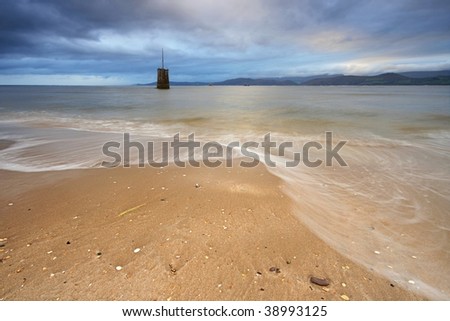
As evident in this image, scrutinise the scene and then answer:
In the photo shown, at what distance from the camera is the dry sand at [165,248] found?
2.40 meters

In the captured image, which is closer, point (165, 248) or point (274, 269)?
point (274, 269)

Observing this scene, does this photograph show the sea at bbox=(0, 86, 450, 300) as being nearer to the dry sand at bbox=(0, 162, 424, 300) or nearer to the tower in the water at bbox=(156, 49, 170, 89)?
the dry sand at bbox=(0, 162, 424, 300)

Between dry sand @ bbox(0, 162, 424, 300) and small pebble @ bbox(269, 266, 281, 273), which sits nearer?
dry sand @ bbox(0, 162, 424, 300)

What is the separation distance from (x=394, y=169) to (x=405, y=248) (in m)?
4.13

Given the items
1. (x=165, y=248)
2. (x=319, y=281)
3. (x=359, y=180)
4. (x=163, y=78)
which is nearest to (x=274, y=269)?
(x=319, y=281)

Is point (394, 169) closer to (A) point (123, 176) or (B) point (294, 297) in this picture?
(B) point (294, 297)

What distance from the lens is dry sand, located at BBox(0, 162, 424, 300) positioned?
240 cm

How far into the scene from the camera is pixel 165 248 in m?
2.92

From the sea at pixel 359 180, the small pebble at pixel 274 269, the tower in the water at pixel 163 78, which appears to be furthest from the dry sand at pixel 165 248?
the tower in the water at pixel 163 78

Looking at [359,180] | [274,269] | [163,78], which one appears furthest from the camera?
[163,78]

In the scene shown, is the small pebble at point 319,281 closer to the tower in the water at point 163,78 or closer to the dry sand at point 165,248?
the dry sand at point 165,248

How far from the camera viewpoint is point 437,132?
12883mm

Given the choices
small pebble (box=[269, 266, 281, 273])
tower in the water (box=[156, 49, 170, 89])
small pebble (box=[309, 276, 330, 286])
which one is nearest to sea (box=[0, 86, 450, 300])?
small pebble (box=[309, 276, 330, 286])

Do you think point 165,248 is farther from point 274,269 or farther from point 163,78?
point 163,78
